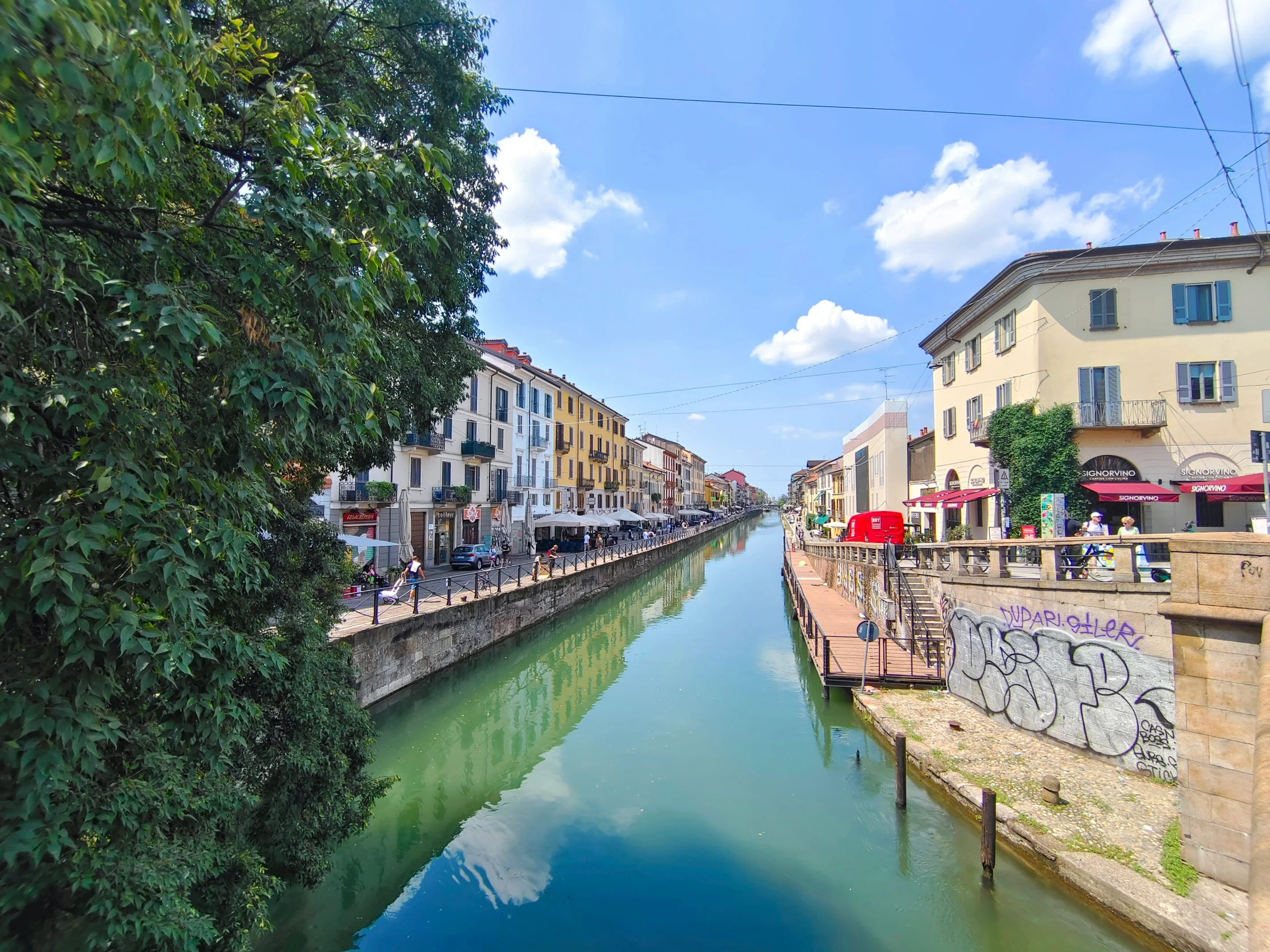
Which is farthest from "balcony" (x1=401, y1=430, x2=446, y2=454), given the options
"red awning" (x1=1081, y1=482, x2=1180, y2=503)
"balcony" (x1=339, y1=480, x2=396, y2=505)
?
"red awning" (x1=1081, y1=482, x2=1180, y2=503)

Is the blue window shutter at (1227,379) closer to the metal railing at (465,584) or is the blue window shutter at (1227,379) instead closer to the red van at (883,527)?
the red van at (883,527)

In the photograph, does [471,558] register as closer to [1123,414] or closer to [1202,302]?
[1123,414]

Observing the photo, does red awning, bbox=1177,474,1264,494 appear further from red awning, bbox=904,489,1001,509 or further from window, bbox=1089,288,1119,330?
window, bbox=1089,288,1119,330

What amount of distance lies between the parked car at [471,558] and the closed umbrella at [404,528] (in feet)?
6.19

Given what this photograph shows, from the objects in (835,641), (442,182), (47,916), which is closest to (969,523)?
(835,641)

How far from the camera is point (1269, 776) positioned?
3857mm

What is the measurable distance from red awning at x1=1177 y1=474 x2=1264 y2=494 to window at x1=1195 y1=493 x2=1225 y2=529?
46 centimetres

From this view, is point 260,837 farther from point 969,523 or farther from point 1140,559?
point 969,523

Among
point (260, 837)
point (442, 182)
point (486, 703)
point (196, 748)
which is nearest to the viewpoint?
point (196, 748)

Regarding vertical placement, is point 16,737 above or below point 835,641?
above

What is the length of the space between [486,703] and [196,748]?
10.4 m

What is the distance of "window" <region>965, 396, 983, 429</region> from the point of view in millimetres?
21172

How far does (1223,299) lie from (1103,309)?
9.53 feet

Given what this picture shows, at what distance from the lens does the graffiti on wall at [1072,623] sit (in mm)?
7953
